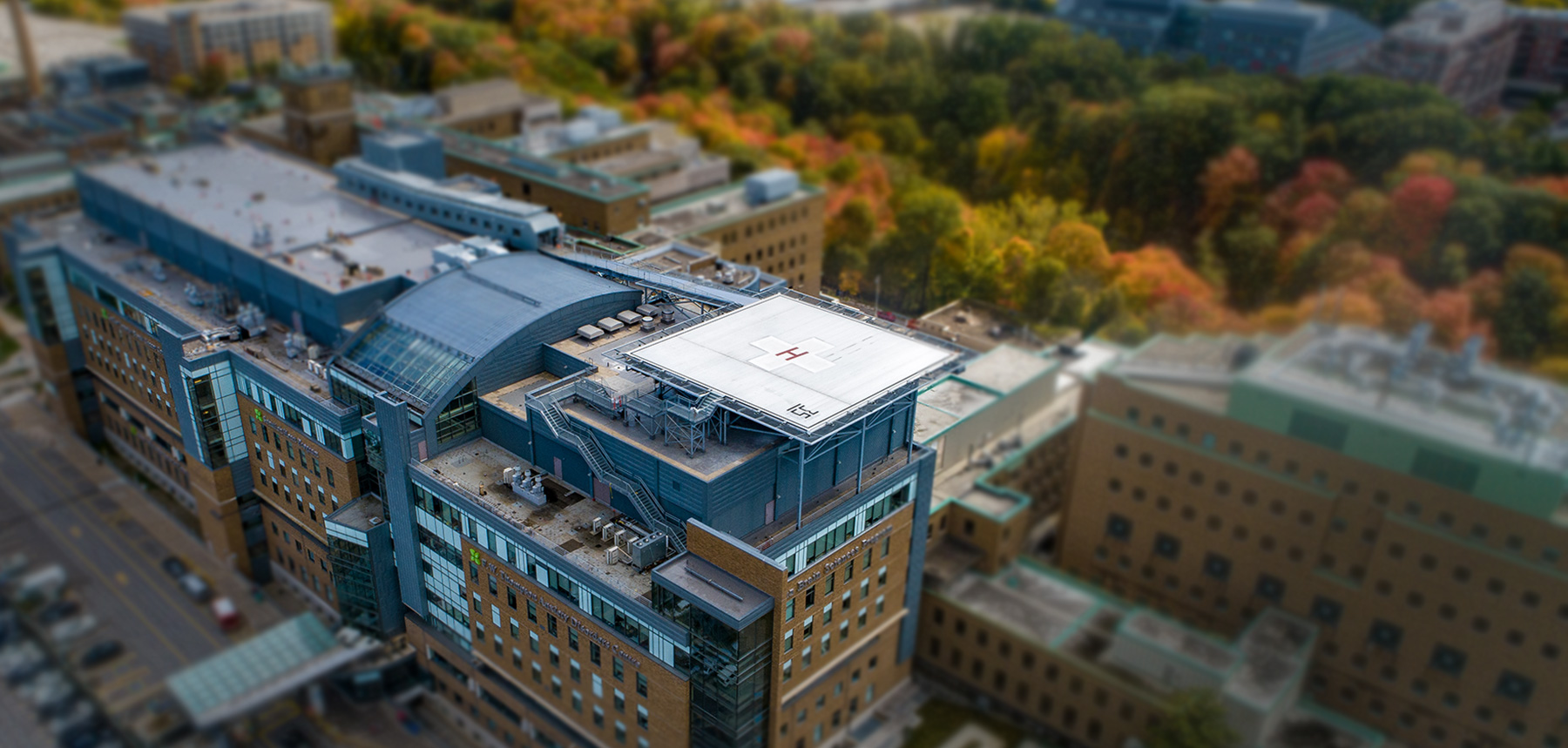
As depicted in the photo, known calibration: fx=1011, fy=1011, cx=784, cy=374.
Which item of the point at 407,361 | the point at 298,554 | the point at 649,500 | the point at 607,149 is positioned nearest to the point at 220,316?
the point at 298,554

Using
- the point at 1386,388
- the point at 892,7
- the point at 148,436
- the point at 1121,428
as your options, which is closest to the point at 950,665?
the point at 1121,428

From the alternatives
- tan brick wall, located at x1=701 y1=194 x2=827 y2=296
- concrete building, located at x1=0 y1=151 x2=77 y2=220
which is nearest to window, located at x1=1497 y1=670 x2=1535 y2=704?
tan brick wall, located at x1=701 y1=194 x2=827 y2=296

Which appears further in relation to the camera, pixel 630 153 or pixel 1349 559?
pixel 630 153

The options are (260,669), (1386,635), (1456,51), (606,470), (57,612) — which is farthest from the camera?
(1456,51)

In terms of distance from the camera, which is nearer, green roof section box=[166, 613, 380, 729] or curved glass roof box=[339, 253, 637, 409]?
curved glass roof box=[339, 253, 637, 409]

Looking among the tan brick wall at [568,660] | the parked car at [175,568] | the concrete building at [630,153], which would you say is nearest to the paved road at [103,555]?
the parked car at [175,568]

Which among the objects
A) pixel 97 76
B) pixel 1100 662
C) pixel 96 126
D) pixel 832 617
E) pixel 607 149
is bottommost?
pixel 1100 662

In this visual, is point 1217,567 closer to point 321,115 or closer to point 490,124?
point 321,115

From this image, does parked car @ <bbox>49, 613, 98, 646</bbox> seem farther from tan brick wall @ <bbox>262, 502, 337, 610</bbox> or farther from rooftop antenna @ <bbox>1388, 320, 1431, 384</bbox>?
rooftop antenna @ <bbox>1388, 320, 1431, 384</bbox>
